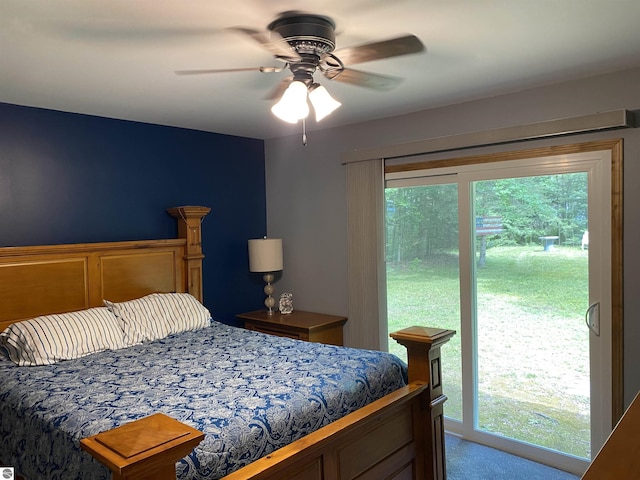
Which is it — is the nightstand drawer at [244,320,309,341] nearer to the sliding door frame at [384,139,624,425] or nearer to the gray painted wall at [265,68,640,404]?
the gray painted wall at [265,68,640,404]

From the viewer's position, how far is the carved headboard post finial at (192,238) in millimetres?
3891

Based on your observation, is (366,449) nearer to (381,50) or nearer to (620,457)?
(620,457)

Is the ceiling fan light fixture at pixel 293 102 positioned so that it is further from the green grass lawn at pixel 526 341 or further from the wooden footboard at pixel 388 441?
the green grass lawn at pixel 526 341

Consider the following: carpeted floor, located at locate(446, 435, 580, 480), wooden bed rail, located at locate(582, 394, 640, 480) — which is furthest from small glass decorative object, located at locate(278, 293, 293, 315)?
wooden bed rail, located at locate(582, 394, 640, 480)

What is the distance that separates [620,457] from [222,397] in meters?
1.72

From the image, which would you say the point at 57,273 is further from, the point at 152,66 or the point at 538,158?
the point at 538,158

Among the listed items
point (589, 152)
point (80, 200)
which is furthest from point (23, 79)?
point (589, 152)

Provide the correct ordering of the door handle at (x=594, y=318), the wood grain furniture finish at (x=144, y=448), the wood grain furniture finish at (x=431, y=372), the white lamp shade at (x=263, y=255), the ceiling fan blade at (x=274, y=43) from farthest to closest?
the white lamp shade at (x=263, y=255), the door handle at (x=594, y=318), the wood grain furniture finish at (x=431, y=372), the ceiling fan blade at (x=274, y=43), the wood grain furniture finish at (x=144, y=448)

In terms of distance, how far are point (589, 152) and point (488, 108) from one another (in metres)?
0.69

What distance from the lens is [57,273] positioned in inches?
128

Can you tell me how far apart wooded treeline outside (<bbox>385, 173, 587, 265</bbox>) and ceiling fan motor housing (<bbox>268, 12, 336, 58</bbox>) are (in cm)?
176

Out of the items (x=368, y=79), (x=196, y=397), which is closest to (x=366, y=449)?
(x=196, y=397)

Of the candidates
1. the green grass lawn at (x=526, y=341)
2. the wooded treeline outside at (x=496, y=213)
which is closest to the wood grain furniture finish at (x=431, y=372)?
the green grass lawn at (x=526, y=341)

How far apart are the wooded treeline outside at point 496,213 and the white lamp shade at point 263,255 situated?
1014 millimetres
